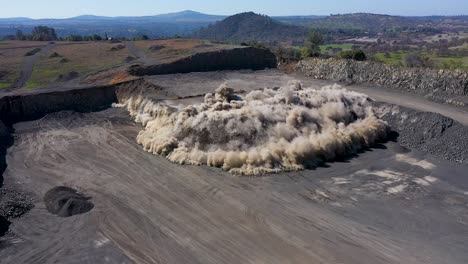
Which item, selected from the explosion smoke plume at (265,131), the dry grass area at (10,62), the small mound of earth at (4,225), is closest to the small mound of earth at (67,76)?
the dry grass area at (10,62)

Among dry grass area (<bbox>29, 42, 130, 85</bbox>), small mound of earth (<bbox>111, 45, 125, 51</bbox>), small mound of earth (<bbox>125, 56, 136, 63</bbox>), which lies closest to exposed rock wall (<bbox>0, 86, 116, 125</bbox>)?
dry grass area (<bbox>29, 42, 130, 85</bbox>)

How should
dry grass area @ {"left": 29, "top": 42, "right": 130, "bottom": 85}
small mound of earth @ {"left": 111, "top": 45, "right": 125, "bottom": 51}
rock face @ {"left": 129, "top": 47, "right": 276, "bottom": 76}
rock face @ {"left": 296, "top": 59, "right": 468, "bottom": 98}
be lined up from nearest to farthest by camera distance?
rock face @ {"left": 296, "top": 59, "right": 468, "bottom": 98} → rock face @ {"left": 129, "top": 47, "right": 276, "bottom": 76} → dry grass area @ {"left": 29, "top": 42, "right": 130, "bottom": 85} → small mound of earth @ {"left": 111, "top": 45, "right": 125, "bottom": 51}

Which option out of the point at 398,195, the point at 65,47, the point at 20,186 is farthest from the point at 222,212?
the point at 65,47

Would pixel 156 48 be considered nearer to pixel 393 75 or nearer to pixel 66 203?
pixel 393 75

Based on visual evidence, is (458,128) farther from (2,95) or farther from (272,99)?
(2,95)

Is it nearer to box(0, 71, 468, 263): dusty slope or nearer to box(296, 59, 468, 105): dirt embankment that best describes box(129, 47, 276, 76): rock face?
box(296, 59, 468, 105): dirt embankment

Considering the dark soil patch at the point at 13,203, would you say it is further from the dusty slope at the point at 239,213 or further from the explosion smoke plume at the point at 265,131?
the explosion smoke plume at the point at 265,131

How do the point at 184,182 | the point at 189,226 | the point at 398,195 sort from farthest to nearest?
the point at 184,182 → the point at 398,195 → the point at 189,226
